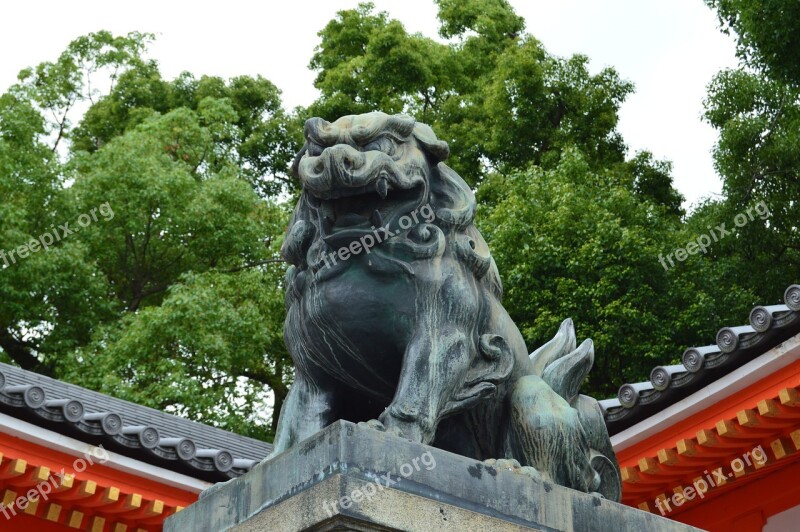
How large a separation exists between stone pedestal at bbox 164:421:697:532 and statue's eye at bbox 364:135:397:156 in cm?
96

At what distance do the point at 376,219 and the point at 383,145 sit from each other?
9.7 inches

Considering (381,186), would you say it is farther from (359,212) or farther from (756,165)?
(756,165)

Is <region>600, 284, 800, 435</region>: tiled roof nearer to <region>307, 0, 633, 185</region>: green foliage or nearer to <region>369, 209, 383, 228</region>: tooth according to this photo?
<region>369, 209, 383, 228</region>: tooth

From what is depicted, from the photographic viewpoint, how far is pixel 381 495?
10.6ft

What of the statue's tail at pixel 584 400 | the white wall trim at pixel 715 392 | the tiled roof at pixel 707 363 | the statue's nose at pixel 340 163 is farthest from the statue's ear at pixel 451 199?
the white wall trim at pixel 715 392

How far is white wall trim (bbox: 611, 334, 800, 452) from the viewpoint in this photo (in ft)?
24.3

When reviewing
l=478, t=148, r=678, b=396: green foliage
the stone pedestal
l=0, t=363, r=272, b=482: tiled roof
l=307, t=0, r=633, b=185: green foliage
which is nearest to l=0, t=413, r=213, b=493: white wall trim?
l=0, t=363, r=272, b=482: tiled roof

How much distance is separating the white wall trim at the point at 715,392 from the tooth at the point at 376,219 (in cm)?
439

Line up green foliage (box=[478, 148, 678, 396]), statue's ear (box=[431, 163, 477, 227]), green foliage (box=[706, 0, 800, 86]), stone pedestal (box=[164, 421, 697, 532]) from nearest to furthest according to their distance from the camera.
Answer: stone pedestal (box=[164, 421, 697, 532]) → statue's ear (box=[431, 163, 477, 227]) → green foliage (box=[706, 0, 800, 86]) → green foliage (box=[478, 148, 678, 396])

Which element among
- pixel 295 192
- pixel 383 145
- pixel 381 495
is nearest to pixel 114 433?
pixel 383 145

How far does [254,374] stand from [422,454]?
47.8ft

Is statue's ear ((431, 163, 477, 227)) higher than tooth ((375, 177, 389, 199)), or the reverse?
statue's ear ((431, 163, 477, 227))

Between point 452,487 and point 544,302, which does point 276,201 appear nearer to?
point 544,302

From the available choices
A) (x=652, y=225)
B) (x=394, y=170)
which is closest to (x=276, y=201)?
(x=652, y=225)
